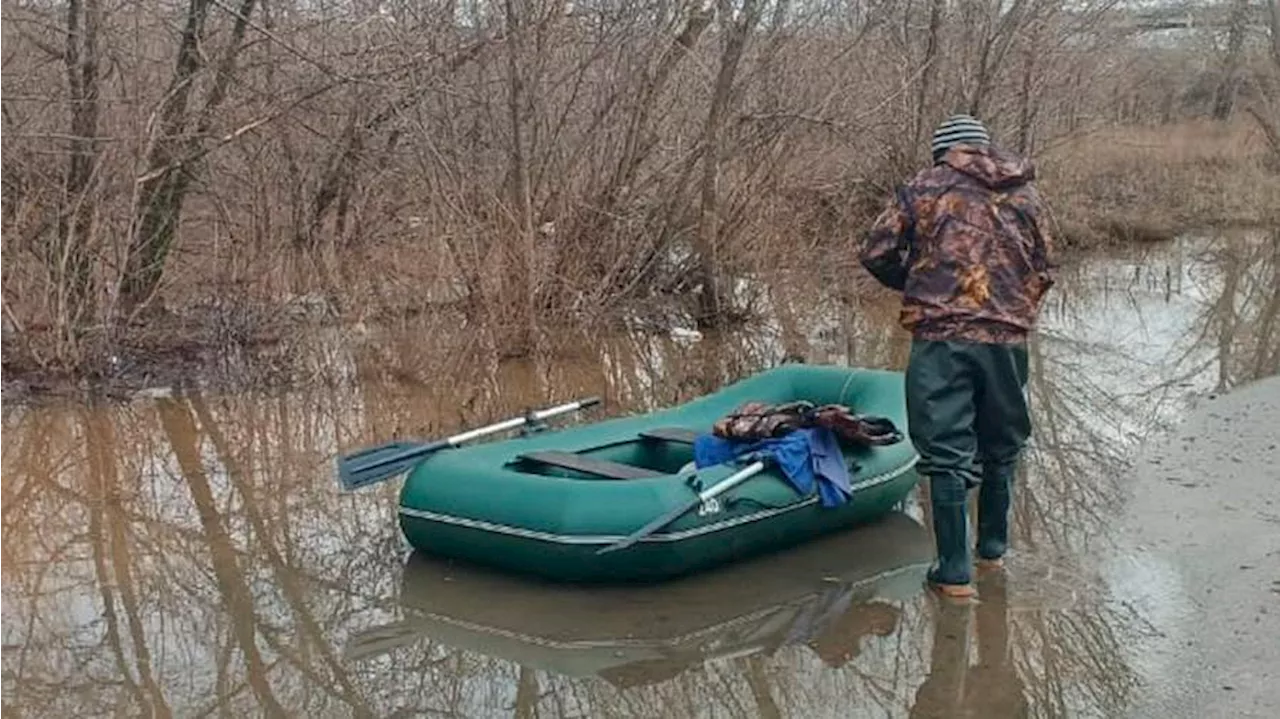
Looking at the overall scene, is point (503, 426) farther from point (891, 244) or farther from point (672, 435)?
point (891, 244)

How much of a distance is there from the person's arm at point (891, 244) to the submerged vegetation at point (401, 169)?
4.73m

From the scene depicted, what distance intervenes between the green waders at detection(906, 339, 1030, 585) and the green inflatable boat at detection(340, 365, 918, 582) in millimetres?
566

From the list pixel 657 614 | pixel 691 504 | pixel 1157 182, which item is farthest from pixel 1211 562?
pixel 1157 182

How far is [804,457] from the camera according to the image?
17.9ft

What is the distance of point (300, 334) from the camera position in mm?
10125

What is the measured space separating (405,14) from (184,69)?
156cm

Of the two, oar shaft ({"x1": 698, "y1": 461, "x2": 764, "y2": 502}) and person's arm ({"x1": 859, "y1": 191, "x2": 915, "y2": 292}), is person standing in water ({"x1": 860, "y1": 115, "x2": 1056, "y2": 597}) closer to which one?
person's arm ({"x1": 859, "y1": 191, "x2": 915, "y2": 292})

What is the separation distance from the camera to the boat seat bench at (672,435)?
→ 602 centimetres

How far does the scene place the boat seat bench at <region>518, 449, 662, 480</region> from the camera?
543 centimetres

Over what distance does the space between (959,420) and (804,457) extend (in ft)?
2.29

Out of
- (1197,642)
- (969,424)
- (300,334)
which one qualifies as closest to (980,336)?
(969,424)

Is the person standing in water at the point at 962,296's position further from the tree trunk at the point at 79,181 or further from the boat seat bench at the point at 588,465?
the tree trunk at the point at 79,181

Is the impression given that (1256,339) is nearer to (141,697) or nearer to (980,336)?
(980,336)

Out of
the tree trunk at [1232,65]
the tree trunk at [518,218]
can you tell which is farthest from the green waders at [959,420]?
the tree trunk at [1232,65]
